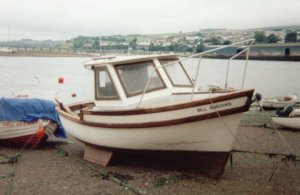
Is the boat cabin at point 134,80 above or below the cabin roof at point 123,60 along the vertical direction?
below

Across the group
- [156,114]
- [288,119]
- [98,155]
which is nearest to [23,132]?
[98,155]

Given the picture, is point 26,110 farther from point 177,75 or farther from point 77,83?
point 77,83

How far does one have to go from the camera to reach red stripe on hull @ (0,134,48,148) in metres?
12.5

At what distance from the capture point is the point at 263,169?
1018 cm

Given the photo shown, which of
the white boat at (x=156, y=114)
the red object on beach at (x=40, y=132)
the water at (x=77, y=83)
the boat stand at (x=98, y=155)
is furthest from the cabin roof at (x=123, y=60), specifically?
the red object on beach at (x=40, y=132)

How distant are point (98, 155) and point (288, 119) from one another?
8913mm

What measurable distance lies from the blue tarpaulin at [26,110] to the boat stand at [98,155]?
2.36m

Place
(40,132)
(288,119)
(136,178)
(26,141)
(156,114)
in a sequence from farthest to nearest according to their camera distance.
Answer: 1. (288,119)
2. (26,141)
3. (40,132)
4. (136,178)
5. (156,114)

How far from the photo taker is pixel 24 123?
12.4m

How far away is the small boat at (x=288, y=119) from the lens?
632 inches

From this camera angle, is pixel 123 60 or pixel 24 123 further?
pixel 24 123

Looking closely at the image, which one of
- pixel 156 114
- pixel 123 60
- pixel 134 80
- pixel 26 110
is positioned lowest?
pixel 26 110

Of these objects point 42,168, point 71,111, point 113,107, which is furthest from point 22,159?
point 113,107

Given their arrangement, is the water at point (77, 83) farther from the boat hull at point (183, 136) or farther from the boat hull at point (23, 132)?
the boat hull at point (183, 136)
